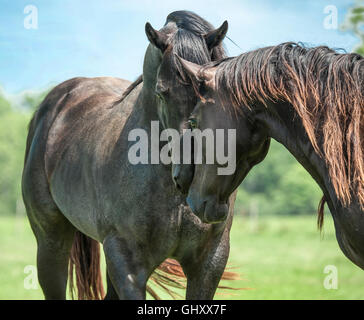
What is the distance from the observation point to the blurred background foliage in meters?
41.9

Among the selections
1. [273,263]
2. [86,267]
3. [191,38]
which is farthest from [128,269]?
[273,263]

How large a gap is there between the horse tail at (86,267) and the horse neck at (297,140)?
8.60 ft

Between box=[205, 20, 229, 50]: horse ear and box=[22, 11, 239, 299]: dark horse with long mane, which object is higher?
box=[205, 20, 229, 50]: horse ear

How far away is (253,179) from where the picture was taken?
49844 mm

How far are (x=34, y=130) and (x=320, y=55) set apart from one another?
9.97ft

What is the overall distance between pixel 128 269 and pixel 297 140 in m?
1.26

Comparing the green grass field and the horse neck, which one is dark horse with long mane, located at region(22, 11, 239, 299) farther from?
the green grass field

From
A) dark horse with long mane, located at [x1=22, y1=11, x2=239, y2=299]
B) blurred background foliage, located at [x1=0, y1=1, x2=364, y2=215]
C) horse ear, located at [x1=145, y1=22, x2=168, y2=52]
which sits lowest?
blurred background foliage, located at [x1=0, y1=1, x2=364, y2=215]

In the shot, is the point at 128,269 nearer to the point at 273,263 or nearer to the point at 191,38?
the point at 191,38

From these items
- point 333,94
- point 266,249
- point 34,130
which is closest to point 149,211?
point 333,94

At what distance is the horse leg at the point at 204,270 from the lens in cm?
340

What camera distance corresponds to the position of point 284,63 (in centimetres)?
263

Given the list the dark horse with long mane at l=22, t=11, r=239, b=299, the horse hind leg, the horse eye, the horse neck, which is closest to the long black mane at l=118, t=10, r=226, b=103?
the dark horse with long mane at l=22, t=11, r=239, b=299
